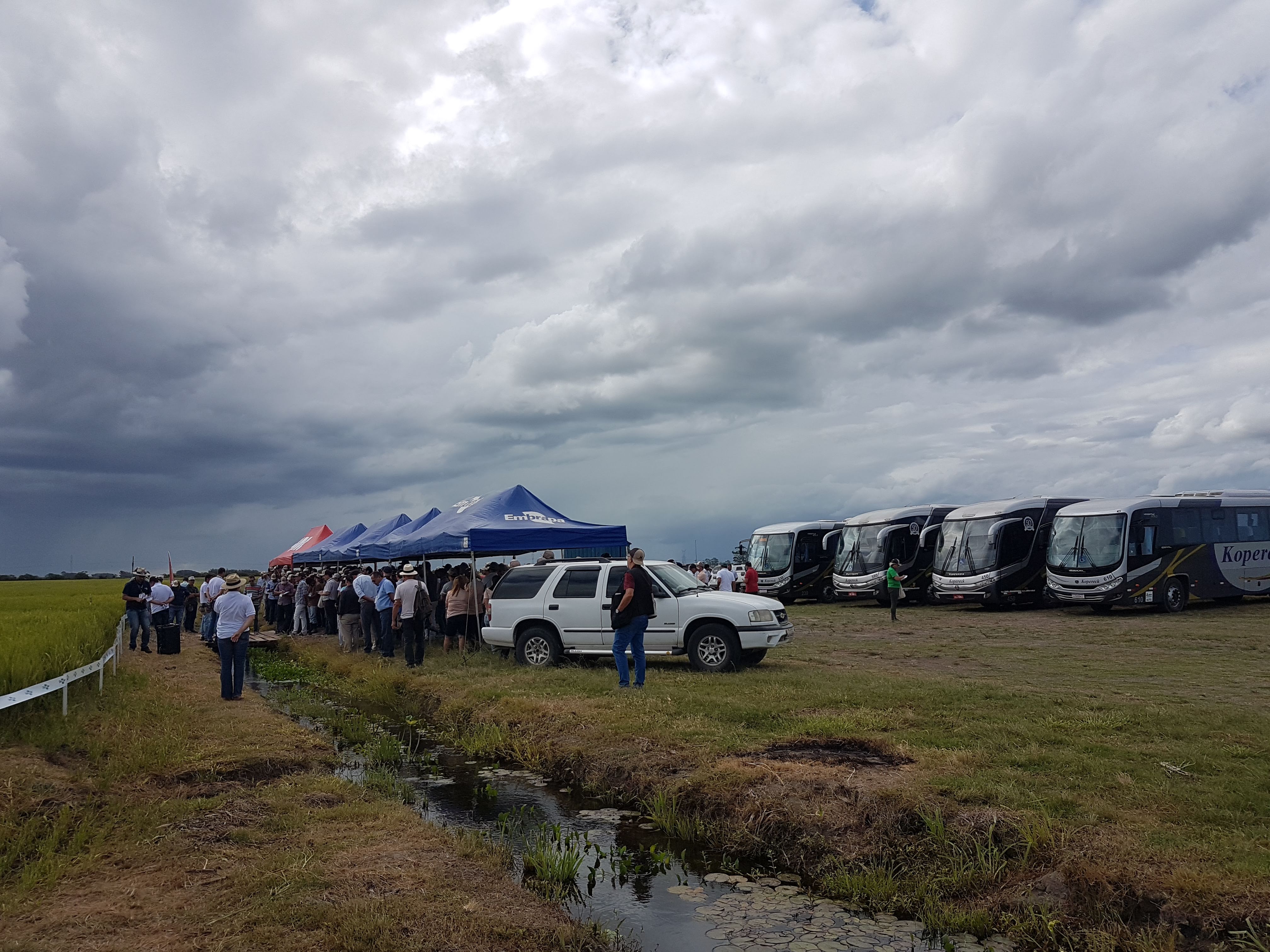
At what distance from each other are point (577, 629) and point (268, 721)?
4.87 metres

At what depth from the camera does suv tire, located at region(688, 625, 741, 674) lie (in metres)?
13.4

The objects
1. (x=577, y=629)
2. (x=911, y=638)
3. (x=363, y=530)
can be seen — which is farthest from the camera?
(x=363, y=530)

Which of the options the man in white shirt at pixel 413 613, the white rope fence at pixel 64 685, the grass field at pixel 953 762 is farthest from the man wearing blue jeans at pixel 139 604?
the grass field at pixel 953 762

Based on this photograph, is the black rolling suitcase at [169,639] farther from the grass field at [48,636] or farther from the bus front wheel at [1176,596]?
the bus front wheel at [1176,596]

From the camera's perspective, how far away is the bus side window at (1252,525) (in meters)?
26.5

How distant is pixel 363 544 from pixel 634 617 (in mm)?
15740

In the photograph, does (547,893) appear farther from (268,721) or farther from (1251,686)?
(1251,686)

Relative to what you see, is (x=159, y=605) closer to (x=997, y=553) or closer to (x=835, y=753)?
(x=835, y=753)

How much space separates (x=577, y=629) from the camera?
A: 47.5 ft

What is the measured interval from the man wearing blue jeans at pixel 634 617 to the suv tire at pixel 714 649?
1596 millimetres

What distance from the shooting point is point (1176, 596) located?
25.2 metres

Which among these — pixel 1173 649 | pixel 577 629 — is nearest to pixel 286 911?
pixel 577 629

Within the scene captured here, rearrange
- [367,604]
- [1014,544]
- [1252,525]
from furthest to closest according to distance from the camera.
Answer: [1014,544]
[1252,525]
[367,604]

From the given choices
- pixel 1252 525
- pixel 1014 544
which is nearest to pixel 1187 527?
pixel 1252 525
